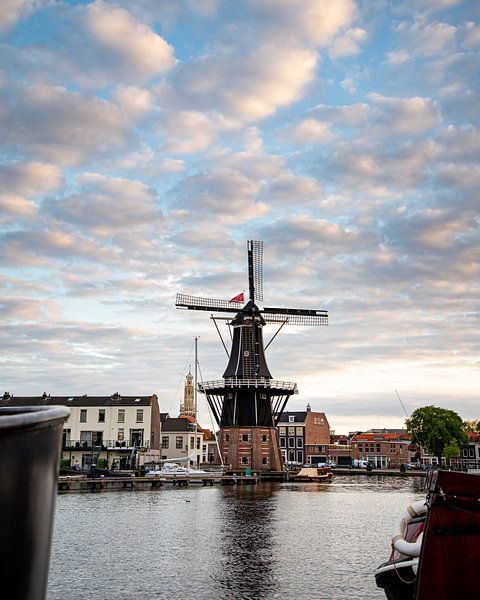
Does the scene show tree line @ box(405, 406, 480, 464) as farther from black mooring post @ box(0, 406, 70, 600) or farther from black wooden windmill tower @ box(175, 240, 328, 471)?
black mooring post @ box(0, 406, 70, 600)

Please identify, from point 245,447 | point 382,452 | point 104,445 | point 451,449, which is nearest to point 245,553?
point 245,447

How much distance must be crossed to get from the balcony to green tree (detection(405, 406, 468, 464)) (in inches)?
1835

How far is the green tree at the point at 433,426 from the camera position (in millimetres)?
94125

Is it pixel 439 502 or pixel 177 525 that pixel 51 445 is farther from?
pixel 177 525

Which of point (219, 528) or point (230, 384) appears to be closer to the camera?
point (219, 528)

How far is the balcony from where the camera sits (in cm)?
6988

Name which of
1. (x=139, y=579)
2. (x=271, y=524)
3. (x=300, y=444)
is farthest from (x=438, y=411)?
(x=139, y=579)

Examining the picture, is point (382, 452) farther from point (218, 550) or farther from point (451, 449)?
point (218, 550)

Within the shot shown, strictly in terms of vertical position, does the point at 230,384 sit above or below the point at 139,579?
above

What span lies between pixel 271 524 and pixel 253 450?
37115 mm

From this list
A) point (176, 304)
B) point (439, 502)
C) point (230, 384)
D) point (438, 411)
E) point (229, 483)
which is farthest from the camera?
point (438, 411)

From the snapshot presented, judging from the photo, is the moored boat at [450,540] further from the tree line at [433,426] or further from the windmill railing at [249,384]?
the tree line at [433,426]

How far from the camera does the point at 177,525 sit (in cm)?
2838

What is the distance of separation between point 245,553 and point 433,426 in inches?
3178
